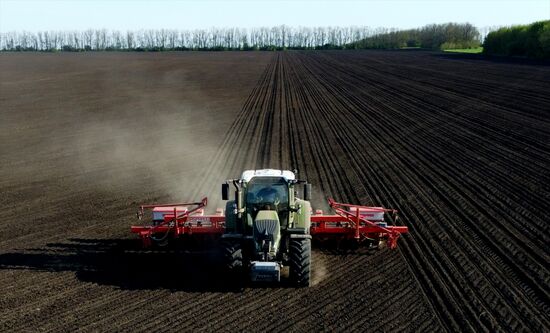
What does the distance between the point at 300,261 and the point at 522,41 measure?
267 ft

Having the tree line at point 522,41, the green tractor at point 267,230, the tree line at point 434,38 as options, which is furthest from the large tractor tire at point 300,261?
the tree line at point 434,38

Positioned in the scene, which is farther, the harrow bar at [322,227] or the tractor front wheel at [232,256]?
the harrow bar at [322,227]

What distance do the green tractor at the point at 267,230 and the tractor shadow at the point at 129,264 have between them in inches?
33.9

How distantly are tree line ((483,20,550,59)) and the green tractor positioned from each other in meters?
70.4

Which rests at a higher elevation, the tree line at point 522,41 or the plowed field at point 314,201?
the tree line at point 522,41

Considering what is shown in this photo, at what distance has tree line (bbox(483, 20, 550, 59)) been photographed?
72.2 metres

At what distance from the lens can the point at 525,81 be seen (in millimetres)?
47031

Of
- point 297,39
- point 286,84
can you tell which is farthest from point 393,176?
point 297,39

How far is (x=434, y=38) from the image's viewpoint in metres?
137

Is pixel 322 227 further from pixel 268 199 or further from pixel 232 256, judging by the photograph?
pixel 232 256

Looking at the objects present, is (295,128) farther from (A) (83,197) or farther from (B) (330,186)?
(A) (83,197)

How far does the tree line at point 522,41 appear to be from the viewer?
237 ft

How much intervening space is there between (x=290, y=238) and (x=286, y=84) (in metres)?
40.0

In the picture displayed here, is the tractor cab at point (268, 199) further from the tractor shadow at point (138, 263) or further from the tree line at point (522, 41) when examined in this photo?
the tree line at point (522, 41)
